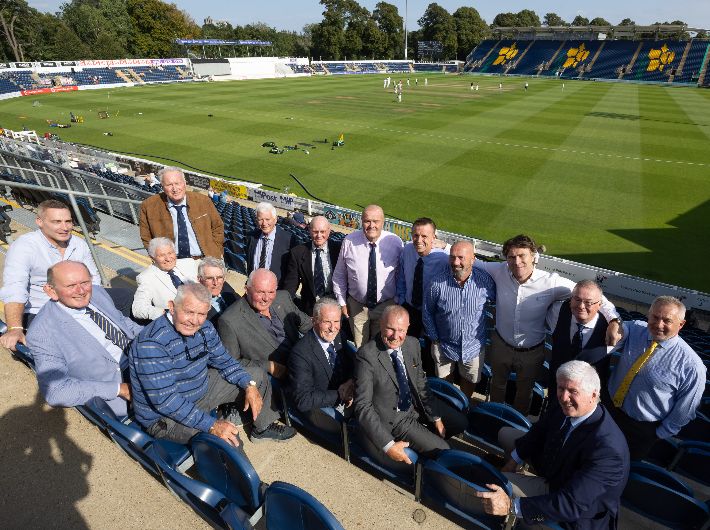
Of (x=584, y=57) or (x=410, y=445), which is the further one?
(x=584, y=57)

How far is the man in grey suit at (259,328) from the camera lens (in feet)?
12.6

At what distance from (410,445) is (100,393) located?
2.65 meters

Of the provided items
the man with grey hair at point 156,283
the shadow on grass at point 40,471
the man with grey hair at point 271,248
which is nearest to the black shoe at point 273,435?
the shadow on grass at point 40,471

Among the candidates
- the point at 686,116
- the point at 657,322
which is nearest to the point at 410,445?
the point at 657,322

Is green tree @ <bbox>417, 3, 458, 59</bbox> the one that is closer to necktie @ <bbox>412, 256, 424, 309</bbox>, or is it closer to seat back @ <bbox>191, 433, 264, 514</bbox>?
necktie @ <bbox>412, 256, 424, 309</bbox>

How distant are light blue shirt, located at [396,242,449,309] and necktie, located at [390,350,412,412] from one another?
1212 millimetres

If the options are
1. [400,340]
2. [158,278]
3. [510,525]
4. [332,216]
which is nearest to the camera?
[510,525]

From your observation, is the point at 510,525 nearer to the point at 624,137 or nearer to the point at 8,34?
the point at 624,137

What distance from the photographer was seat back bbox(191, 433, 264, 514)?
2.70m

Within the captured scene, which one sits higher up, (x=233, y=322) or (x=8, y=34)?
(x=8, y=34)

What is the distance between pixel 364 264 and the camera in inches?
195

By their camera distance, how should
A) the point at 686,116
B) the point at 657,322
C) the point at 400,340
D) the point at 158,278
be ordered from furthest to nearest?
the point at 686,116 < the point at 158,278 < the point at 400,340 < the point at 657,322

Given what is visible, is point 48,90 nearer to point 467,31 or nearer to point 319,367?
point 319,367

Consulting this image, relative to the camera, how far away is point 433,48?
91.0 m
